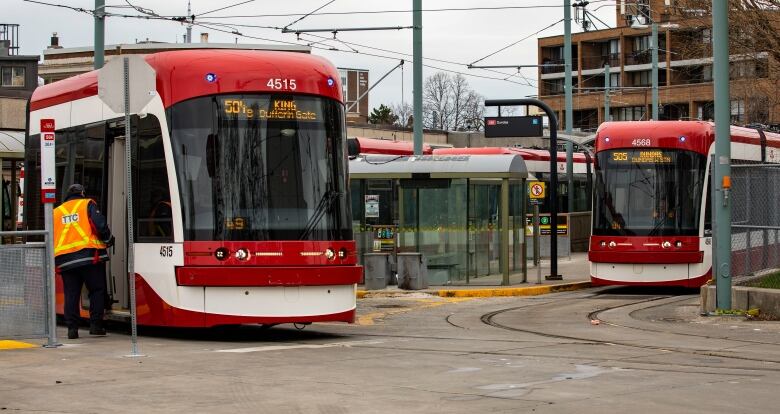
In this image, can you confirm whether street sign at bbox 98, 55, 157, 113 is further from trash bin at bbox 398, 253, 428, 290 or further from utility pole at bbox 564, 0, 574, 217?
utility pole at bbox 564, 0, 574, 217

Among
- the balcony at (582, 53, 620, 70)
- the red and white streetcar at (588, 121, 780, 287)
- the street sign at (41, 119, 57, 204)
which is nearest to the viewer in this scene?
the street sign at (41, 119, 57, 204)

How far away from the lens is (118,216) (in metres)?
15.6

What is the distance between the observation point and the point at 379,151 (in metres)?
34.0

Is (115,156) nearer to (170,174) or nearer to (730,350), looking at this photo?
(170,174)

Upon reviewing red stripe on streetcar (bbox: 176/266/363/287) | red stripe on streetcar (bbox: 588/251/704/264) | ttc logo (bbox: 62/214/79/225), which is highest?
ttc logo (bbox: 62/214/79/225)

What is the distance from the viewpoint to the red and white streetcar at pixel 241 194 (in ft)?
45.9

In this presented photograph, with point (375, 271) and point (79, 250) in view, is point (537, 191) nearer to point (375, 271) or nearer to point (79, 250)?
point (375, 271)

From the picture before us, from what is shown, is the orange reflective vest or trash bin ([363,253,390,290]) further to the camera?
trash bin ([363,253,390,290])

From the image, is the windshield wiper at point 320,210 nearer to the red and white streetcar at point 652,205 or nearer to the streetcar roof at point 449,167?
the red and white streetcar at point 652,205

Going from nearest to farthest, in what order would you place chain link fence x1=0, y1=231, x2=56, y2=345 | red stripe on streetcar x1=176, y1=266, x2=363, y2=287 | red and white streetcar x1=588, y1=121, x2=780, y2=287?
chain link fence x1=0, y1=231, x2=56, y2=345 < red stripe on streetcar x1=176, y1=266, x2=363, y2=287 < red and white streetcar x1=588, y1=121, x2=780, y2=287

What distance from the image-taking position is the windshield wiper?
14.2 meters

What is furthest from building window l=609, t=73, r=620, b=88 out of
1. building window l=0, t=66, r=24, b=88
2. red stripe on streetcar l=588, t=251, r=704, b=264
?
red stripe on streetcar l=588, t=251, r=704, b=264

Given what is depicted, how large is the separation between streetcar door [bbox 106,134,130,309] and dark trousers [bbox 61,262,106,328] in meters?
0.89

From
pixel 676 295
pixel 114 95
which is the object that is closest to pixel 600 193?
pixel 676 295
